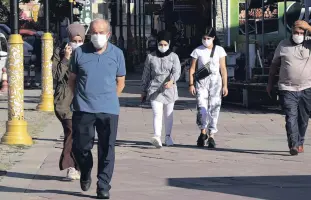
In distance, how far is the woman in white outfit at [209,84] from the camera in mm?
12836

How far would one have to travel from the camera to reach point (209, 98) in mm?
12961

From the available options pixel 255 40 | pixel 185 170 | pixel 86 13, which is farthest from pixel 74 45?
pixel 86 13

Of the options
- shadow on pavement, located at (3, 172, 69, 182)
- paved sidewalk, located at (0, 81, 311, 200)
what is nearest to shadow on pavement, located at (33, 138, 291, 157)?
paved sidewalk, located at (0, 81, 311, 200)

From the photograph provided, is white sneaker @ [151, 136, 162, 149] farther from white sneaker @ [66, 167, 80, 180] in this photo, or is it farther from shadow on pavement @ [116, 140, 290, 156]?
white sneaker @ [66, 167, 80, 180]

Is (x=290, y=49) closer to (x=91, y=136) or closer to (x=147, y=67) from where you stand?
(x=147, y=67)

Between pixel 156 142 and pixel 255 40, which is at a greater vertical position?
pixel 255 40

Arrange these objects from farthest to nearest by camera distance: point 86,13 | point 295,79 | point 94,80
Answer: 1. point 86,13
2. point 295,79
3. point 94,80

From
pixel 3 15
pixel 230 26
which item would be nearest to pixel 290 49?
pixel 230 26

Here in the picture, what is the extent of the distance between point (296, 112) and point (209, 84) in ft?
4.97

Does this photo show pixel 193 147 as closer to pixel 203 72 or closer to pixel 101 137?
pixel 203 72

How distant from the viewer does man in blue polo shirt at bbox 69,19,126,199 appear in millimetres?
8555

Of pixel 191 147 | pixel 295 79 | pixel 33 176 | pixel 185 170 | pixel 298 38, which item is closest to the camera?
pixel 33 176

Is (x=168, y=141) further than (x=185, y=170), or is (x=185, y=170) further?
(x=168, y=141)

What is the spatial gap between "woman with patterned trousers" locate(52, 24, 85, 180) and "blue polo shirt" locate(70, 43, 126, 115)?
3.44 ft
